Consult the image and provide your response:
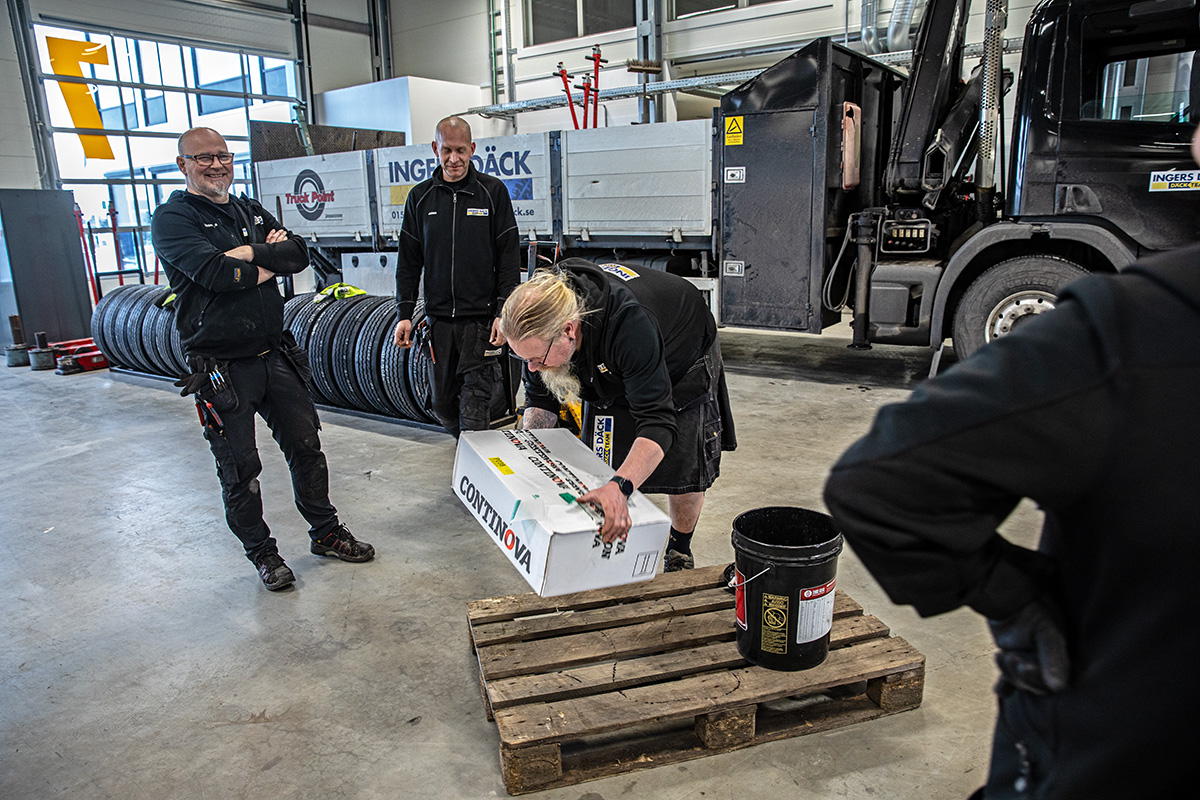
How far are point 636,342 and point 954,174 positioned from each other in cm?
498

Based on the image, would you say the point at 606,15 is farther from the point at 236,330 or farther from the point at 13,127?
the point at 236,330

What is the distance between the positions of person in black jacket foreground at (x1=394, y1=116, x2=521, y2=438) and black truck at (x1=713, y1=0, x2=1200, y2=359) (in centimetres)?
314

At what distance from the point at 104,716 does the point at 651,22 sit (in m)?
11.6

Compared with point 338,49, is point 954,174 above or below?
below

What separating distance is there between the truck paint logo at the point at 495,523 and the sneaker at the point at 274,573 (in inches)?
39.3

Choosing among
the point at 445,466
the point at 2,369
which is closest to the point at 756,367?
the point at 445,466

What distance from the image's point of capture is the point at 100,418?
259 inches

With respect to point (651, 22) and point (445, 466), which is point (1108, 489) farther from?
point (651, 22)

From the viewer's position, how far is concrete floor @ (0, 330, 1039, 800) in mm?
2256

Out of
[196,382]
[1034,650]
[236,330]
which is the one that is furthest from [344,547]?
[1034,650]

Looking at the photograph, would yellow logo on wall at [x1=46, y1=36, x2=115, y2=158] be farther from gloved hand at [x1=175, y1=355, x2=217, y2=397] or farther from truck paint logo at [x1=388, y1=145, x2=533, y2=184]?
gloved hand at [x1=175, y1=355, x2=217, y2=397]

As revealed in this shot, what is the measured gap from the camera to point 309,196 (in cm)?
986

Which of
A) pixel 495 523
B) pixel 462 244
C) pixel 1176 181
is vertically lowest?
pixel 495 523

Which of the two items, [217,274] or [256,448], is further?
[256,448]
